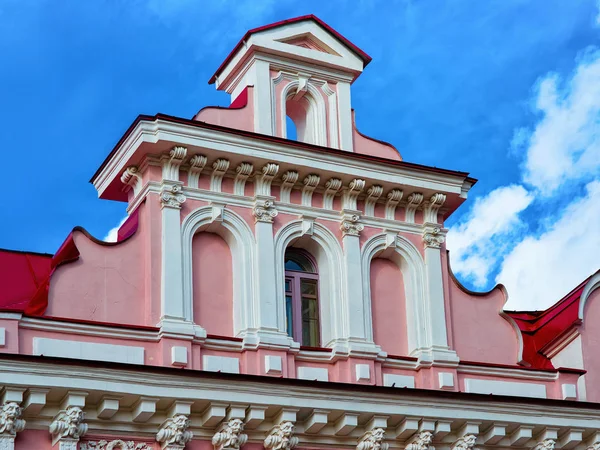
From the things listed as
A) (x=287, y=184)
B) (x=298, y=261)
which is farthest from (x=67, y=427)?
(x=287, y=184)

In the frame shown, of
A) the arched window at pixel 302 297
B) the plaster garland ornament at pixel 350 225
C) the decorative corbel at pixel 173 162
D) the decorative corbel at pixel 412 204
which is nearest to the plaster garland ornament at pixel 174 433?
the arched window at pixel 302 297

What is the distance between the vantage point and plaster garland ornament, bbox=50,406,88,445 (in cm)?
1875

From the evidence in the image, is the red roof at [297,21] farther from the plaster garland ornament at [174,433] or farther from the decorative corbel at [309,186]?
the plaster garland ornament at [174,433]

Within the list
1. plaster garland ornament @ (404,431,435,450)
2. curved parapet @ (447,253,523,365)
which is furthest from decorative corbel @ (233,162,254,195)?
plaster garland ornament @ (404,431,435,450)

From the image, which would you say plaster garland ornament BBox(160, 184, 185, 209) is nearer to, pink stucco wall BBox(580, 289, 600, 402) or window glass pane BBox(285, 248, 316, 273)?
window glass pane BBox(285, 248, 316, 273)

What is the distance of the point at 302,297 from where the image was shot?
72.1 ft

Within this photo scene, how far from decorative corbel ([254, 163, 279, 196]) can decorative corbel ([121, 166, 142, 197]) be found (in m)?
1.73

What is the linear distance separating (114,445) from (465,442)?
523 cm

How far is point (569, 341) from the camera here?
23422 millimetres

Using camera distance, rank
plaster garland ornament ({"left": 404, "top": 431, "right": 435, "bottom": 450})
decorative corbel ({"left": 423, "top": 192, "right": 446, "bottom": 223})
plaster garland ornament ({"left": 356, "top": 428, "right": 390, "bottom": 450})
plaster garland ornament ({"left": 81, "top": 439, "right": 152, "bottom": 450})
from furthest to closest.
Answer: decorative corbel ({"left": 423, "top": 192, "right": 446, "bottom": 223}) < plaster garland ornament ({"left": 404, "top": 431, "right": 435, "bottom": 450}) < plaster garland ornament ({"left": 356, "top": 428, "right": 390, "bottom": 450}) < plaster garland ornament ({"left": 81, "top": 439, "right": 152, "bottom": 450})

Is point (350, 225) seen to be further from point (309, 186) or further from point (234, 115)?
point (234, 115)

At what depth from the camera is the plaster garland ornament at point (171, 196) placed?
21.1m

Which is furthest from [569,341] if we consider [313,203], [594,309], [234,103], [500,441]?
[234,103]

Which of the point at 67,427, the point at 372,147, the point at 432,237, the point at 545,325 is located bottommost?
the point at 67,427
